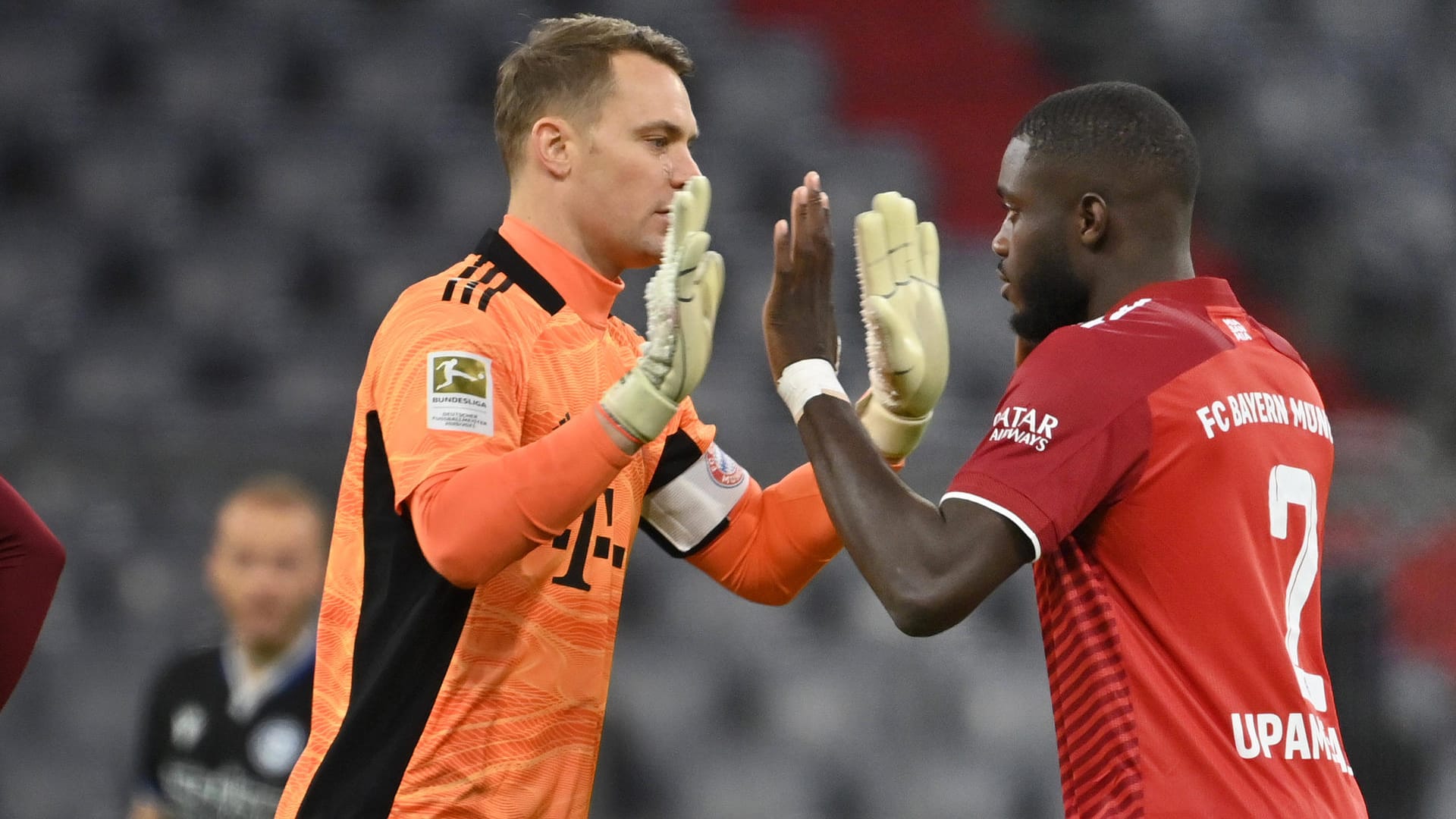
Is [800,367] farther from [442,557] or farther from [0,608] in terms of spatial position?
[0,608]

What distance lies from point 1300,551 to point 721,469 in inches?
38.0

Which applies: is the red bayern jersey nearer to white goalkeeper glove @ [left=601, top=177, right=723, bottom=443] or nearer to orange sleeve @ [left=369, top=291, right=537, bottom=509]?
white goalkeeper glove @ [left=601, top=177, right=723, bottom=443]

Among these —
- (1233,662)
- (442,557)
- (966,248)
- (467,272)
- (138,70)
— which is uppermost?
(966,248)

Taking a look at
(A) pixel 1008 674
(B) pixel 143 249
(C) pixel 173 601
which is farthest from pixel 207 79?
(A) pixel 1008 674

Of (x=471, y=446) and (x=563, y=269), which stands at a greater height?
(x=563, y=269)

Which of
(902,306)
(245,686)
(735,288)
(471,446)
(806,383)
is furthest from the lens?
(735,288)

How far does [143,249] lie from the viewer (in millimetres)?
5352

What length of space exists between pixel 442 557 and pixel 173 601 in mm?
2770

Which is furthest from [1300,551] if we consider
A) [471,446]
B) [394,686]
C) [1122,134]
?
[394,686]

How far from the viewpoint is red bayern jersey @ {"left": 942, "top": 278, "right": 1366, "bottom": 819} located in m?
1.96

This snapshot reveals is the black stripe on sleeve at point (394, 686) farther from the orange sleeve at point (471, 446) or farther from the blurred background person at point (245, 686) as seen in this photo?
the blurred background person at point (245, 686)

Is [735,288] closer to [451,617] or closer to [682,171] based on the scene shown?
[682,171]

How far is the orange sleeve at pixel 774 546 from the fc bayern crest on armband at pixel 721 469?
0.12 ft

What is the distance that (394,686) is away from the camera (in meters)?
2.16
